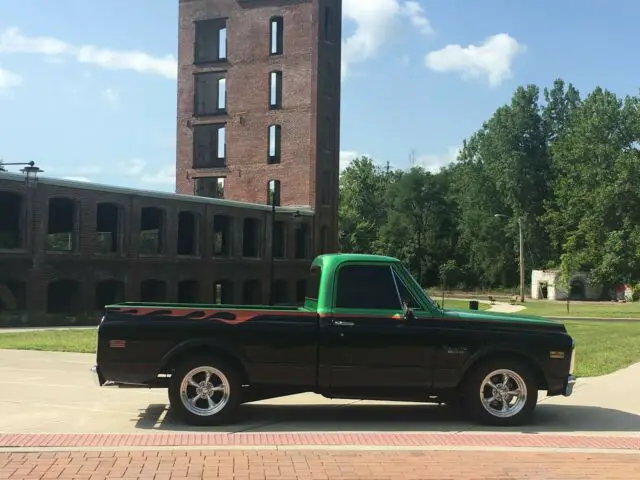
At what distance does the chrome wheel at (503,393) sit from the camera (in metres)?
7.99

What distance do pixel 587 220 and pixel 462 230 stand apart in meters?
25.7

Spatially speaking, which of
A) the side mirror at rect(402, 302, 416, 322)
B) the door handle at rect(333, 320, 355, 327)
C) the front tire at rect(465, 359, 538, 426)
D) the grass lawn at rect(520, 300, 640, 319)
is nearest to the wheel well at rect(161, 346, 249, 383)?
the door handle at rect(333, 320, 355, 327)

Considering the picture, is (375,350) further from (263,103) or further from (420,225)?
(420,225)

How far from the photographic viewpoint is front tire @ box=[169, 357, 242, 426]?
7.75 meters

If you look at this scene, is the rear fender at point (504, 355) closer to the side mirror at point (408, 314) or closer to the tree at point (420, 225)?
the side mirror at point (408, 314)

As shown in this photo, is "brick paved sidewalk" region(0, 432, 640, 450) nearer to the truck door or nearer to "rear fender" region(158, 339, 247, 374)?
the truck door

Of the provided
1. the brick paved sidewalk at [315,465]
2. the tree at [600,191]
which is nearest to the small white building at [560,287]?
the tree at [600,191]

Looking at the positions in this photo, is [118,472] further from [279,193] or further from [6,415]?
[279,193]

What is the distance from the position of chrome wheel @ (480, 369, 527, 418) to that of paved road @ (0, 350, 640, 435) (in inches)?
10.6

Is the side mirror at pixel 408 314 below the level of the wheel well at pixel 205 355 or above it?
above

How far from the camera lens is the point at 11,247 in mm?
34062

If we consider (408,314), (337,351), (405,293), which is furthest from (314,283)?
(408,314)

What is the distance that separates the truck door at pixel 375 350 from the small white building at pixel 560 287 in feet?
234

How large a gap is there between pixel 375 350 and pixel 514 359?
1.63 m
